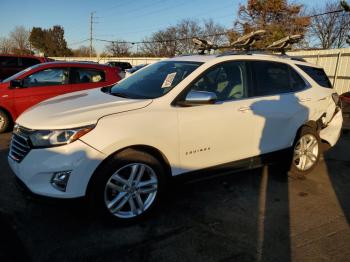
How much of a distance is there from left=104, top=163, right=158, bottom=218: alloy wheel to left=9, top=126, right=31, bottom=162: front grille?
2.75 ft

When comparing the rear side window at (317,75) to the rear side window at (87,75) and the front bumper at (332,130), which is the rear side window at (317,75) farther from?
the rear side window at (87,75)

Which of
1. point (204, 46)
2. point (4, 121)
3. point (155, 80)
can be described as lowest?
point (4, 121)

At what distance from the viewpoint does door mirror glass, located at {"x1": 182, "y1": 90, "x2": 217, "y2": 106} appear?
3.53 m

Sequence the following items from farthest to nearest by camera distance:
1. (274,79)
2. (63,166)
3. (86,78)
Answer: (86,78) → (274,79) → (63,166)

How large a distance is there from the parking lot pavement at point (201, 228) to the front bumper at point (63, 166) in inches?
4.8

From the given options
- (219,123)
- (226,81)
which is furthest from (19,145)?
(226,81)

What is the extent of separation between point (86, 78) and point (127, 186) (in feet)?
17.3

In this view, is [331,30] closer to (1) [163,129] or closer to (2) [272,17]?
(2) [272,17]

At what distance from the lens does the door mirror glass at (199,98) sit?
11.6 ft

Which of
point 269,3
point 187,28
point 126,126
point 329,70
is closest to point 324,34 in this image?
point 269,3

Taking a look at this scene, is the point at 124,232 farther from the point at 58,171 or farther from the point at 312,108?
the point at 312,108

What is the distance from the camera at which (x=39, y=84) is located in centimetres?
757

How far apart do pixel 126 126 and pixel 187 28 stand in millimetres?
54271

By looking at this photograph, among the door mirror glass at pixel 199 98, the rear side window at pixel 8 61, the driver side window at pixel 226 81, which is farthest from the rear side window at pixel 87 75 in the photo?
the rear side window at pixel 8 61
